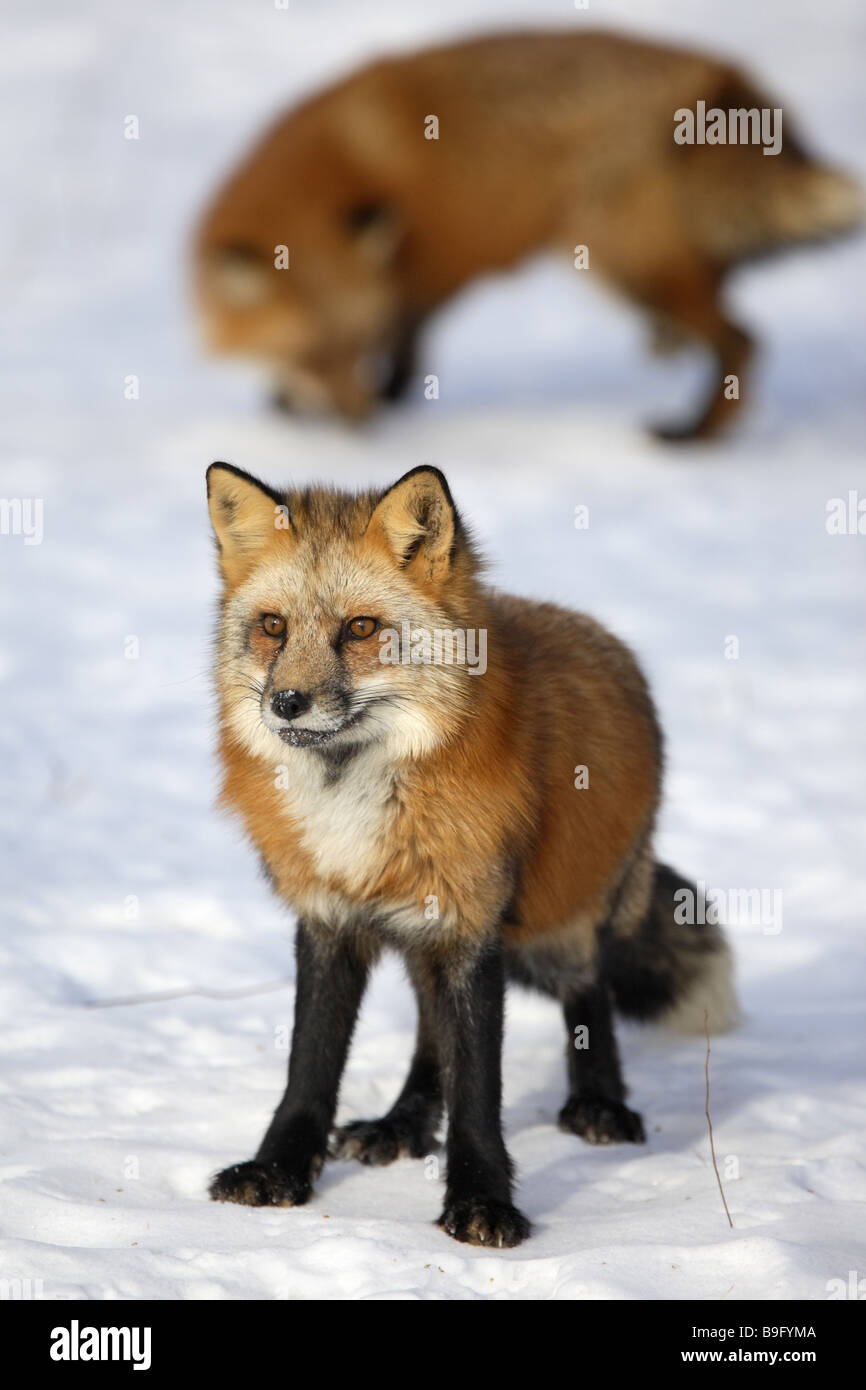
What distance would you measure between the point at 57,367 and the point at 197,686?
4324 millimetres

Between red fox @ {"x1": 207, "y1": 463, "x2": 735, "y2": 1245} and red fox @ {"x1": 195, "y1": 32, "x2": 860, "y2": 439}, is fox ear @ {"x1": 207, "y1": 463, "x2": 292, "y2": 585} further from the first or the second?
red fox @ {"x1": 195, "y1": 32, "x2": 860, "y2": 439}

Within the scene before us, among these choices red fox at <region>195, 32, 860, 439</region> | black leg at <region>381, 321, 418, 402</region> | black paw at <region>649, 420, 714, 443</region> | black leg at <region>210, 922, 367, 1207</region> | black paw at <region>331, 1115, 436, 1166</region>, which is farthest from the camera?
black leg at <region>381, 321, 418, 402</region>

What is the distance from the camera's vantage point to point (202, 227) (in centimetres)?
948

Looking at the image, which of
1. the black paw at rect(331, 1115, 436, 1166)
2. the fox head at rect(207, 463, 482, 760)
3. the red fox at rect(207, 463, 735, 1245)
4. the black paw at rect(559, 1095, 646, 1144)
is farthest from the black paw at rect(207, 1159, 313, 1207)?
the fox head at rect(207, 463, 482, 760)

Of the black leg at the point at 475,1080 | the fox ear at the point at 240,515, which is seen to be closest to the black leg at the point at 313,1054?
the black leg at the point at 475,1080

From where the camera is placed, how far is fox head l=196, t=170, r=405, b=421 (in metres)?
9.04

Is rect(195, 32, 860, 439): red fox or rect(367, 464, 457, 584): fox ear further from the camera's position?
rect(195, 32, 860, 439): red fox

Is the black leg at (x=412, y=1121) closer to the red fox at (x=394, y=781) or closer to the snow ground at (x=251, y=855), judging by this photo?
the red fox at (x=394, y=781)

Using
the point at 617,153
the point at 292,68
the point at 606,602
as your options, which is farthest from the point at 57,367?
the point at 292,68

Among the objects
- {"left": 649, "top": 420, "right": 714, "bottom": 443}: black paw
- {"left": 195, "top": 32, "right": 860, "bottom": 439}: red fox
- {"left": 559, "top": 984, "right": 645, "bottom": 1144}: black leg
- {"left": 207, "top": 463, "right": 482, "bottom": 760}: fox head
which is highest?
{"left": 195, "top": 32, "right": 860, "bottom": 439}: red fox

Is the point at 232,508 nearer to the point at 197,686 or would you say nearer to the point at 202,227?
the point at 197,686

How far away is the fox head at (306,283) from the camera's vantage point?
29.7 ft

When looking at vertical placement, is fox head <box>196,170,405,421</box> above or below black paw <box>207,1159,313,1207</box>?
above

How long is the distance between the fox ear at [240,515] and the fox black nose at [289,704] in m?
0.49
